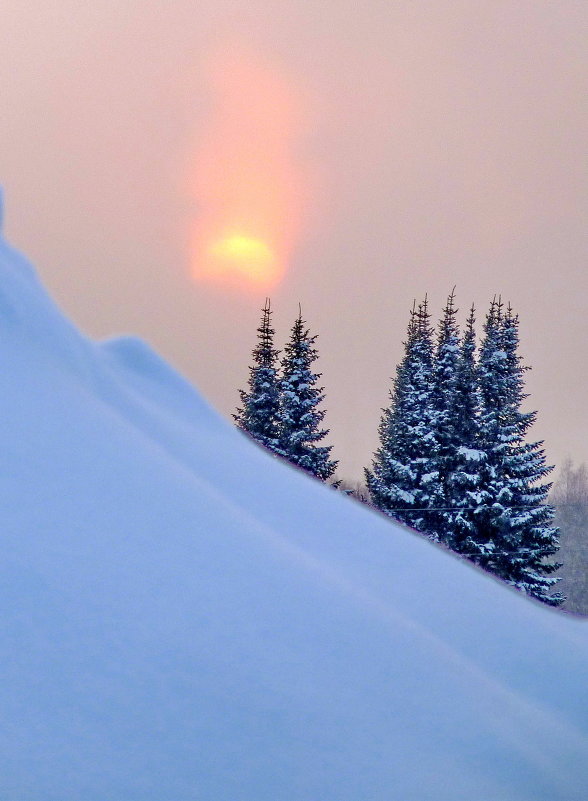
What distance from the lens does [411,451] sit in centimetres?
2625

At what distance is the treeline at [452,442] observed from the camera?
24688 mm

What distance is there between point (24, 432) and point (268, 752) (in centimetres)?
169

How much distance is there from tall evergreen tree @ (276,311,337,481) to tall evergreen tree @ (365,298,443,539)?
1.82 metres

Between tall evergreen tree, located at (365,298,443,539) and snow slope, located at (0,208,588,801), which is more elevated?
tall evergreen tree, located at (365,298,443,539)

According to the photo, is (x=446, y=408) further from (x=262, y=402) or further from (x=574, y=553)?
(x=574, y=553)

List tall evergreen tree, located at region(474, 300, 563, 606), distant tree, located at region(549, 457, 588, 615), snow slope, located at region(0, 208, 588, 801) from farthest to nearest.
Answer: distant tree, located at region(549, 457, 588, 615), tall evergreen tree, located at region(474, 300, 563, 606), snow slope, located at region(0, 208, 588, 801)

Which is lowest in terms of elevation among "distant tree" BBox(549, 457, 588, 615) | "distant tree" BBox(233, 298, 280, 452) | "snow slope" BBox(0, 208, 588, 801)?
"snow slope" BBox(0, 208, 588, 801)

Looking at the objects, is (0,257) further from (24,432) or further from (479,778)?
(479,778)

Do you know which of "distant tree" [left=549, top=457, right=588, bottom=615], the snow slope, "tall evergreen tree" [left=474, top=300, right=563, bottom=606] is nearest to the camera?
the snow slope

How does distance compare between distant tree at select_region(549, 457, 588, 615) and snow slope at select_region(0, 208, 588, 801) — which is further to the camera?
distant tree at select_region(549, 457, 588, 615)

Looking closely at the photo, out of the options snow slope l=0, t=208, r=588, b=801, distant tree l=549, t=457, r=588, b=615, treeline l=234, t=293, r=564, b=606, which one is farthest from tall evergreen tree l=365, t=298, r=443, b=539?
snow slope l=0, t=208, r=588, b=801

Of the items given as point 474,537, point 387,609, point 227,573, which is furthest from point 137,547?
point 474,537

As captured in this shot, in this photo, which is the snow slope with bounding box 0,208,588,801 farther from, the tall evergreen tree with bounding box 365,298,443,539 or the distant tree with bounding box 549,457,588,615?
the distant tree with bounding box 549,457,588,615

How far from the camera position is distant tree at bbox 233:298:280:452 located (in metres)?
26.1
